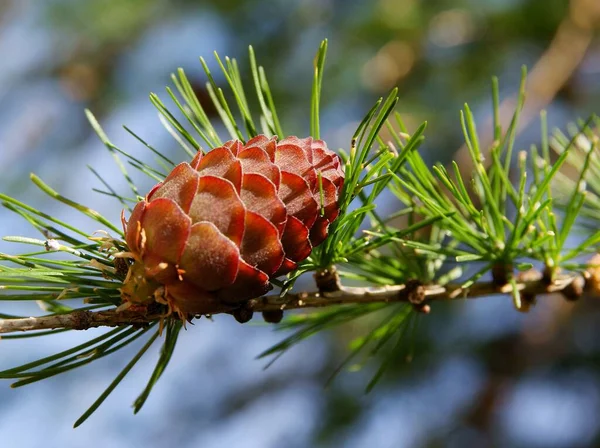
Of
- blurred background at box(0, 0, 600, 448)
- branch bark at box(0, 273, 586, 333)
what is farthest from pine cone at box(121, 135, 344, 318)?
blurred background at box(0, 0, 600, 448)

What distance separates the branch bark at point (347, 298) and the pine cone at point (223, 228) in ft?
0.07

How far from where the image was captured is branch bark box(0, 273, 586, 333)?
42cm

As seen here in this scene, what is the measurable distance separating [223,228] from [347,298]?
6.6 inches

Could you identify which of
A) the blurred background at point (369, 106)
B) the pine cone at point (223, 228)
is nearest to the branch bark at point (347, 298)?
the pine cone at point (223, 228)

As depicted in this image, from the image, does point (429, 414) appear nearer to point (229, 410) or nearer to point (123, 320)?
point (229, 410)

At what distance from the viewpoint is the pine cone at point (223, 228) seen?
0.42 m

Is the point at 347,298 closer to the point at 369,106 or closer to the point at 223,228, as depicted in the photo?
the point at 223,228

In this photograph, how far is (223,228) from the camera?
0.42m

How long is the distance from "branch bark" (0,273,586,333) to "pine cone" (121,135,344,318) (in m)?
0.02

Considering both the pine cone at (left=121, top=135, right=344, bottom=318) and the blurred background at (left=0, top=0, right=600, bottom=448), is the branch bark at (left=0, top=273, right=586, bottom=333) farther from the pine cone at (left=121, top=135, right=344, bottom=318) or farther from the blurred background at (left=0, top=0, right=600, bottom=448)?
the blurred background at (left=0, top=0, right=600, bottom=448)

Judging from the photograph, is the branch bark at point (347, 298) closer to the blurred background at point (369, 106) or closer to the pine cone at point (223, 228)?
the pine cone at point (223, 228)

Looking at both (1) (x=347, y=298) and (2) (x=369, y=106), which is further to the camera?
(2) (x=369, y=106)

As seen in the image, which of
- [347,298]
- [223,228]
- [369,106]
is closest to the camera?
[223,228]

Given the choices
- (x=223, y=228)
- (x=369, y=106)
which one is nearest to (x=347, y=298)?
(x=223, y=228)
